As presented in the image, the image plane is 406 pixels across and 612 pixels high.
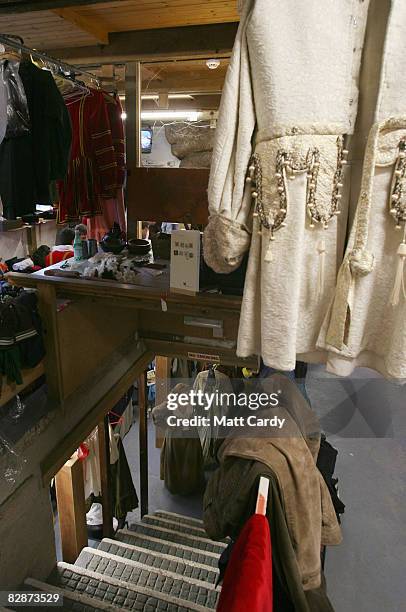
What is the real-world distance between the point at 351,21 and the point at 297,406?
1.40m

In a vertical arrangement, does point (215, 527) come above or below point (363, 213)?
below

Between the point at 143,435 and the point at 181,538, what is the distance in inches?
36.4

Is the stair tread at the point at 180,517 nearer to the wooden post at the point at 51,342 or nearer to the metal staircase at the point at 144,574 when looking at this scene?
the metal staircase at the point at 144,574

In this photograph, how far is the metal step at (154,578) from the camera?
7.57 ft

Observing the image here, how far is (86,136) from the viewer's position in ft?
8.31

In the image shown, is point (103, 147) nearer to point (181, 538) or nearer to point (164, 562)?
point (164, 562)

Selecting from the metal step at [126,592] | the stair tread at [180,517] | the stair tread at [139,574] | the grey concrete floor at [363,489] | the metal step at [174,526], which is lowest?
the stair tread at [180,517]

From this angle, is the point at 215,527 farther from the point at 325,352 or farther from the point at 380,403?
the point at 380,403

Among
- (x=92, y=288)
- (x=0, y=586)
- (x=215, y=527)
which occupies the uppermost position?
(x=92, y=288)

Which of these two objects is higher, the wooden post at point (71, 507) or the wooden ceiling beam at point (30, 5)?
the wooden ceiling beam at point (30, 5)

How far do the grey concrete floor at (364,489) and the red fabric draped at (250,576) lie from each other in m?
1.67

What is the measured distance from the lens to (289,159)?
30.6 inches

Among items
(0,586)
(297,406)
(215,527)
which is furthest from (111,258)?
(0,586)

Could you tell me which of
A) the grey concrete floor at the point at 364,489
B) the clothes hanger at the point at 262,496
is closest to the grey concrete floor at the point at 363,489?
the grey concrete floor at the point at 364,489
